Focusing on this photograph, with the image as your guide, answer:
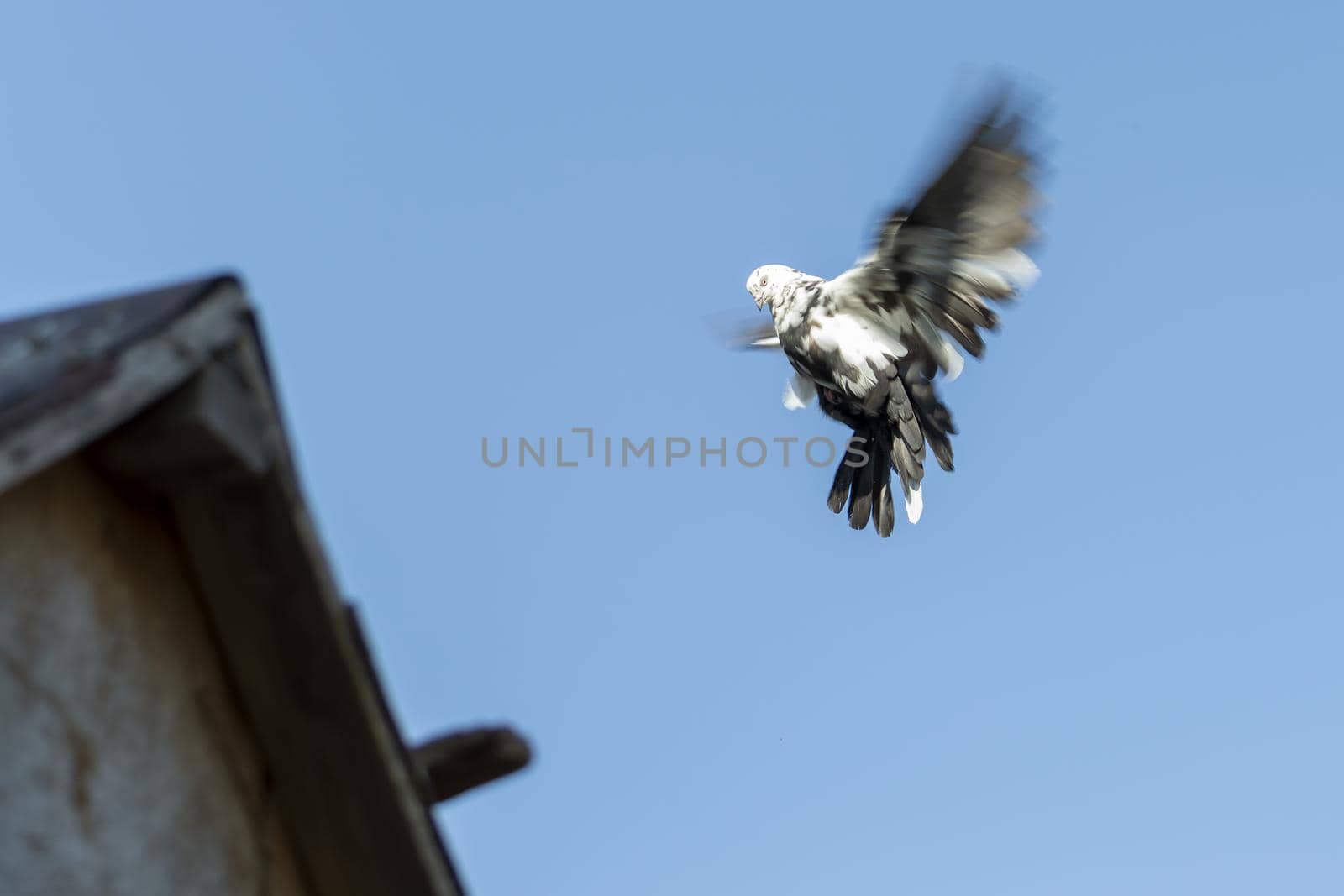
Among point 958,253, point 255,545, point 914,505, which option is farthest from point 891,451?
point 255,545

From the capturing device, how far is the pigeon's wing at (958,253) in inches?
263

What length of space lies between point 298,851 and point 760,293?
6.06 metres

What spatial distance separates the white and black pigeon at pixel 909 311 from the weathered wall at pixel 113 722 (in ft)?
16.2

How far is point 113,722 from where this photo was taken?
7.95 feet

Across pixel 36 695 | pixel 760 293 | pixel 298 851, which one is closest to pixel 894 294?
pixel 760 293

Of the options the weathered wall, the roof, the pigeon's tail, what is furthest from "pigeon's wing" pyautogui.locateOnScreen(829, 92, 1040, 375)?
the weathered wall

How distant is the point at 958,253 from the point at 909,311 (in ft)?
1.77

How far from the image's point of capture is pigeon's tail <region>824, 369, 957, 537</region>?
7.76 metres

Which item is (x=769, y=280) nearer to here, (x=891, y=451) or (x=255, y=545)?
(x=891, y=451)

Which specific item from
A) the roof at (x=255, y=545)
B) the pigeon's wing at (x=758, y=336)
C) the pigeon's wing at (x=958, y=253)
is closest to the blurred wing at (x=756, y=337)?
the pigeon's wing at (x=758, y=336)

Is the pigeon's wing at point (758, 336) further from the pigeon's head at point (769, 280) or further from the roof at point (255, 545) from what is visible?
the roof at point (255, 545)

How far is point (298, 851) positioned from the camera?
277 cm

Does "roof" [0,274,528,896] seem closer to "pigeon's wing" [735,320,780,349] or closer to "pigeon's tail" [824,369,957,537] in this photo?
"pigeon's tail" [824,369,957,537]

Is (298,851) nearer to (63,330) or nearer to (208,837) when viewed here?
(208,837)
